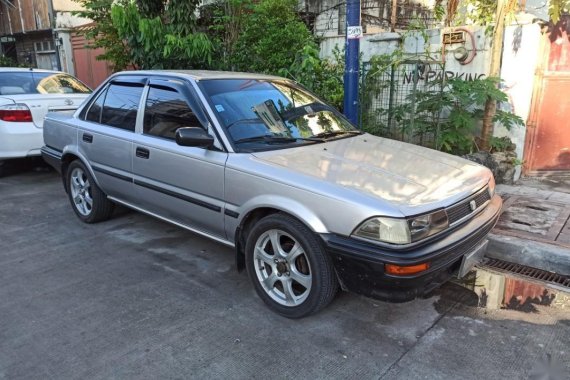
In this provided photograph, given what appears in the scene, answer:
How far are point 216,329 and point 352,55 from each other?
3635 millimetres

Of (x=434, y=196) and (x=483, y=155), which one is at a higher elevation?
(x=434, y=196)

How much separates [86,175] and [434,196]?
3645 millimetres

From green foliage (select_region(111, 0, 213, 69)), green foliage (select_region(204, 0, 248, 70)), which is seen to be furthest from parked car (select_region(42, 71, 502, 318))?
green foliage (select_region(204, 0, 248, 70))

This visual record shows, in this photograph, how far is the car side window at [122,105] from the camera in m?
4.26

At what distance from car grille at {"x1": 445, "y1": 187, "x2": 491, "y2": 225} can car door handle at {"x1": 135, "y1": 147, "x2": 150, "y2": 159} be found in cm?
252

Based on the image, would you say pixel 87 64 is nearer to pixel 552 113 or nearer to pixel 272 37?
pixel 272 37

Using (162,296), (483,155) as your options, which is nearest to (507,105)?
(483,155)

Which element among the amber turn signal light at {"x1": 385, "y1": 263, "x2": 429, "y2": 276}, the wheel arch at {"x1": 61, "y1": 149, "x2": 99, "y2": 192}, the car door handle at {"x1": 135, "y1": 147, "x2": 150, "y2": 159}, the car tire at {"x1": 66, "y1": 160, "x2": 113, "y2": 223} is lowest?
the car tire at {"x1": 66, "y1": 160, "x2": 113, "y2": 223}

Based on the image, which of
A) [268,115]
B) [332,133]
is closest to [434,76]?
[332,133]

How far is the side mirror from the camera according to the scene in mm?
3295

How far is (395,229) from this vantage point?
2.64 m

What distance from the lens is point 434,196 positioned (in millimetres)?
2879

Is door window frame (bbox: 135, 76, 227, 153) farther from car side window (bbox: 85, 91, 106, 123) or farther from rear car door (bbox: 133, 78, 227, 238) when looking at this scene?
car side window (bbox: 85, 91, 106, 123)

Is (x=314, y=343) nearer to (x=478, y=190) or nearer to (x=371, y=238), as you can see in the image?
(x=371, y=238)
